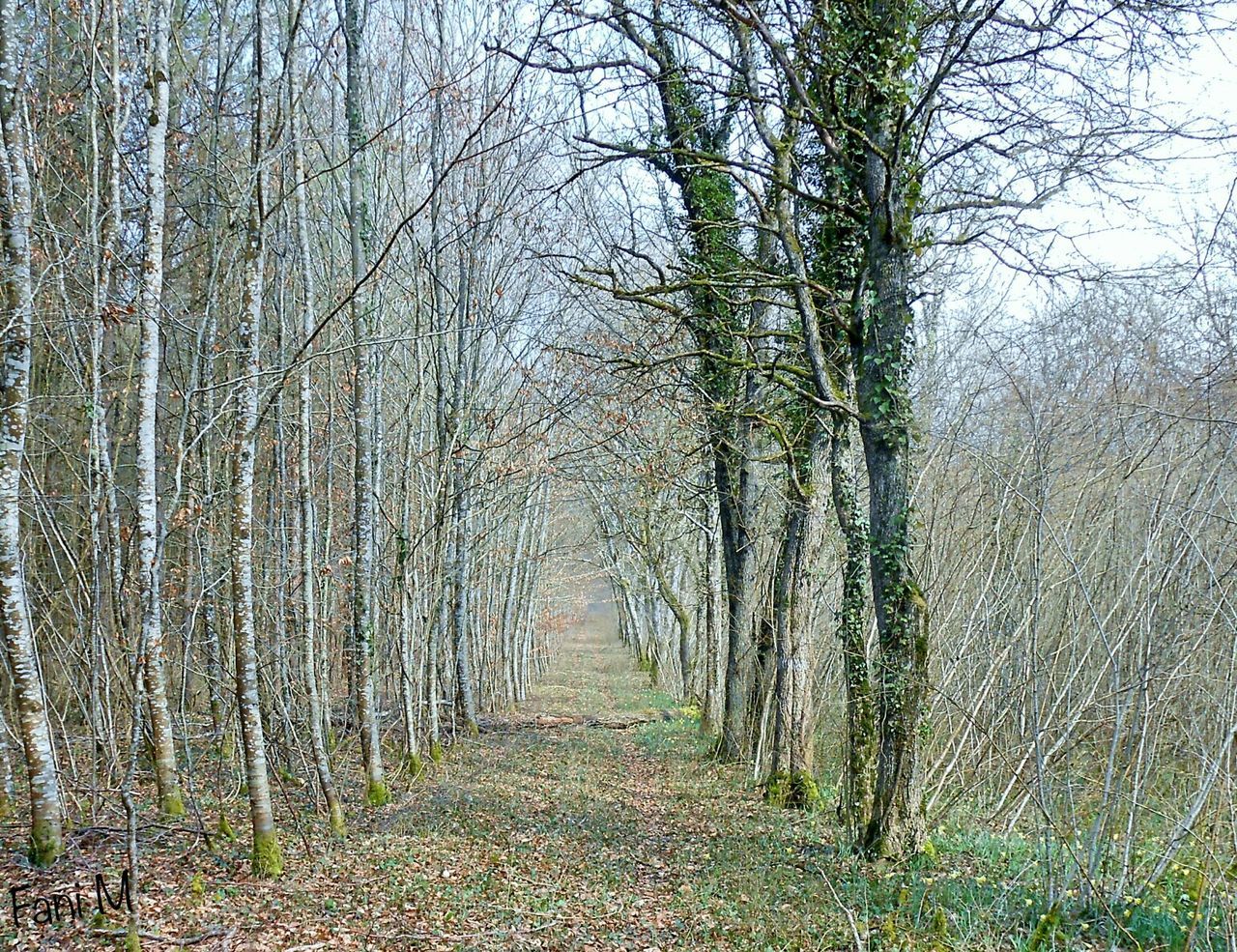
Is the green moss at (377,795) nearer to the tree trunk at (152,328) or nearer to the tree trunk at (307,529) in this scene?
the tree trunk at (307,529)

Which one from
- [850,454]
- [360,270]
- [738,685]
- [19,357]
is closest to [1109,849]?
[850,454]

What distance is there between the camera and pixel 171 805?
7.54 m

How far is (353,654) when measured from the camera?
379 inches

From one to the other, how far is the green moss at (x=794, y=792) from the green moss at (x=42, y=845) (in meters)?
6.55

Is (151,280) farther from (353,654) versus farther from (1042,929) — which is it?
(1042,929)

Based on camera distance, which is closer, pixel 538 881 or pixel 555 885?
pixel 555 885

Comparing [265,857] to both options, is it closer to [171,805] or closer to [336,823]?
[336,823]

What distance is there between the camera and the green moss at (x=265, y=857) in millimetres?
6344

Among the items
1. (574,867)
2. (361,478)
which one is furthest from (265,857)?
(361,478)

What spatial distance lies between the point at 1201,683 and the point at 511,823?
6.36m

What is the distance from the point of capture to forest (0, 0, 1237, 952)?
5.47 metres

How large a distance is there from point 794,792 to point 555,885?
332 centimetres

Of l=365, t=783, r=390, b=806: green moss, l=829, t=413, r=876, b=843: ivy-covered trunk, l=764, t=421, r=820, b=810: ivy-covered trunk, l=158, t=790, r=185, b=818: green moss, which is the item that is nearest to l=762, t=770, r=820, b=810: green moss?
l=764, t=421, r=820, b=810: ivy-covered trunk

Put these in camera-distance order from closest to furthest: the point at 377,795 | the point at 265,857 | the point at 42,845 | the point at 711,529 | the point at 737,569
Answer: the point at 42,845 < the point at 265,857 < the point at 377,795 < the point at 737,569 < the point at 711,529
